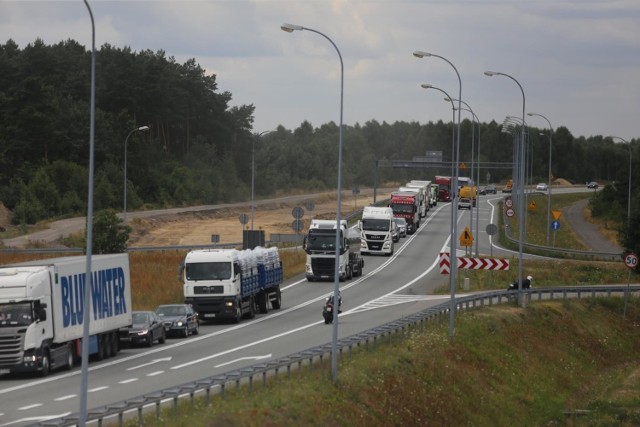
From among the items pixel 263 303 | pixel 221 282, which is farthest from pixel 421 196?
pixel 221 282

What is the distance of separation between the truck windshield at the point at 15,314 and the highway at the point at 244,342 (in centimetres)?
163

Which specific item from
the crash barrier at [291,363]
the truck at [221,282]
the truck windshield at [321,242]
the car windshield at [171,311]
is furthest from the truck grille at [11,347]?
the truck windshield at [321,242]

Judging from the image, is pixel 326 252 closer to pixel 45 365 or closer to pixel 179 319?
pixel 179 319

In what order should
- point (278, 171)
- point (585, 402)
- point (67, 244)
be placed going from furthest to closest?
point (278, 171), point (67, 244), point (585, 402)

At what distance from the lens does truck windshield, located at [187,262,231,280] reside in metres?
47.9

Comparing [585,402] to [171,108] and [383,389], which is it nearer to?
[383,389]

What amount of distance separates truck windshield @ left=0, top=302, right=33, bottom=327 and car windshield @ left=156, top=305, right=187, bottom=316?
1347 centimetres

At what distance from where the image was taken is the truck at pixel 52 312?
3206cm

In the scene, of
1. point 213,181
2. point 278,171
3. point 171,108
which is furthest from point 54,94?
point 278,171

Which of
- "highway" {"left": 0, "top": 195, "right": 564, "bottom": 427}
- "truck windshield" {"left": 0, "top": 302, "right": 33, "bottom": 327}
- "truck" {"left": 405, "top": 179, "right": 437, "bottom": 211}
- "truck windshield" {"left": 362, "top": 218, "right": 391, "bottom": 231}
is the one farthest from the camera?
"truck" {"left": 405, "top": 179, "right": 437, "bottom": 211}

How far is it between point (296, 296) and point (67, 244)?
2739 cm

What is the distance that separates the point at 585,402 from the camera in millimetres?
43500

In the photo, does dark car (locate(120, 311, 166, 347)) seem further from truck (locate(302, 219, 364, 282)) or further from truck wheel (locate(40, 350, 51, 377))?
truck (locate(302, 219, 364, 282))

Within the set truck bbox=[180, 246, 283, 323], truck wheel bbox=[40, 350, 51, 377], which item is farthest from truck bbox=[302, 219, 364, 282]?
truck wheel bbox=[40, 350, 51, 377]
